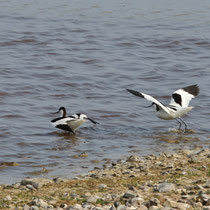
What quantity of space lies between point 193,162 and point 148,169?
0.79m

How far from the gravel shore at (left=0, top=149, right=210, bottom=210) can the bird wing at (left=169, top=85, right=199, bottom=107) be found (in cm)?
404

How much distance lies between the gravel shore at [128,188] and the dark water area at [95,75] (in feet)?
3.10

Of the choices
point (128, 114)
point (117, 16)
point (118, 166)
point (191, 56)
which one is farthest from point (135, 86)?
point (117, 16)

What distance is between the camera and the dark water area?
12.0 meters

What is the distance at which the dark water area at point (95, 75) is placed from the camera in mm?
11961

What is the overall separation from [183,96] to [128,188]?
7.13 m

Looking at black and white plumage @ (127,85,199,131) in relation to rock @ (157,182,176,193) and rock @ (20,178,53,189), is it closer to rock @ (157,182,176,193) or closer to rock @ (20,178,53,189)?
rock @ (20,178,53,189)

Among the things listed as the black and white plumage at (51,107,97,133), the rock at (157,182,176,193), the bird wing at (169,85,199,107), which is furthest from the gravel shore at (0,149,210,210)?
the bird wing at (169,85,199,107)

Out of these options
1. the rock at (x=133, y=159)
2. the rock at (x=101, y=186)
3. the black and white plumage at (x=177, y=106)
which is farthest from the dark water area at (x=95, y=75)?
the rock at (x=101, y=186)

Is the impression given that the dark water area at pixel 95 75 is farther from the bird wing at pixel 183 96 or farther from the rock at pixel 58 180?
the rock at pixel 58 180

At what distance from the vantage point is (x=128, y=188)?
26.0 ft

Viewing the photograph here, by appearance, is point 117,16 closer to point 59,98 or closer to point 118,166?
point 59,98

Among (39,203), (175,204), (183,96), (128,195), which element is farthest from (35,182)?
(183,96)

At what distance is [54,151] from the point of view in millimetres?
11703
